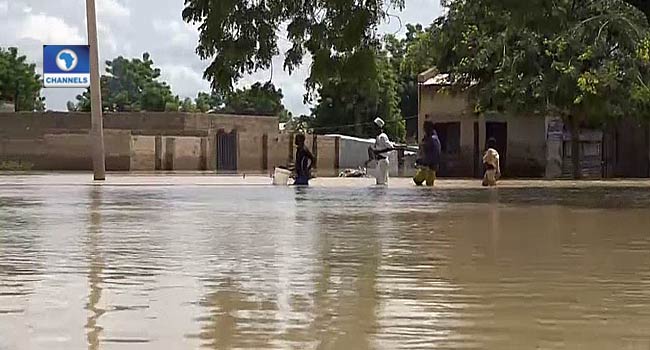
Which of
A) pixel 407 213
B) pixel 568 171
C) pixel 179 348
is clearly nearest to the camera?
pixel 179 348

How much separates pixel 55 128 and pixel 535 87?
2247 centimetres

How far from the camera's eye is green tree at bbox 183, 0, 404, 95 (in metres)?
16.0

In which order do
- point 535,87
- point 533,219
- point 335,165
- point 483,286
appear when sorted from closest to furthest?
point 483,286 < point 533,219 < point 535,87 < point 335,165

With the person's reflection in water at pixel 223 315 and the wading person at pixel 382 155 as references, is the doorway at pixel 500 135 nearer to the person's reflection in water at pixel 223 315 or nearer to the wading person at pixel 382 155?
the wading person at pixel 382 155

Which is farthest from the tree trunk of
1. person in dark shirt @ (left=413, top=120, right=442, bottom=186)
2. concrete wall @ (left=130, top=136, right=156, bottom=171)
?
concrete wall @ (left=130, top=136, right=156, bottom=171)

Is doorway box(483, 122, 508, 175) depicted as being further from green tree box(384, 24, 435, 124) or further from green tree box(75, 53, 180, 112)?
green tree box(75, 53, 180, 112)

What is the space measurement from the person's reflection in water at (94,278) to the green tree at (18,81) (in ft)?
167

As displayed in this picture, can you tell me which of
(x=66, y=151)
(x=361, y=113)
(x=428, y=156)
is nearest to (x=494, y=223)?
(x=428, y=156)

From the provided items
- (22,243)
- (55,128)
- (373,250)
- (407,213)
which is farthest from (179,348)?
(55,128)

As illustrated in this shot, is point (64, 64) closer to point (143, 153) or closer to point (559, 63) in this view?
point (143, 153)

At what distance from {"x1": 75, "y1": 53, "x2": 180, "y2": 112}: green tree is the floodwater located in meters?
58.7

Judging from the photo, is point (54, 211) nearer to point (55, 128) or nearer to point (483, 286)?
point (483, 286)

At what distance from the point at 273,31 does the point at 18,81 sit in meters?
48.3

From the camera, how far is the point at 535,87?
2802 centimetres
